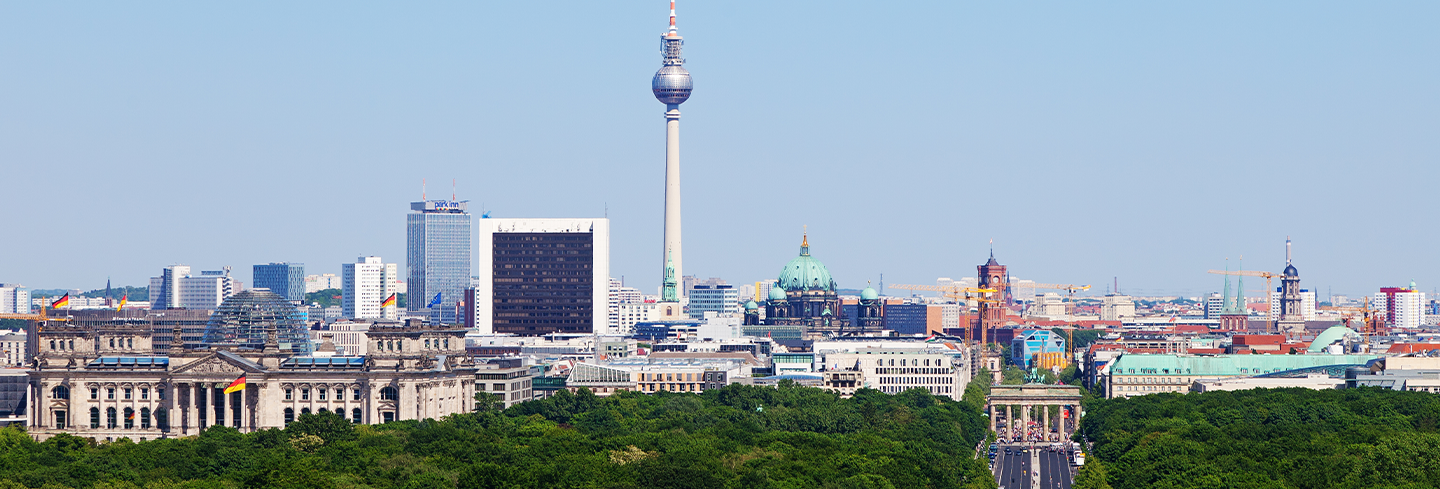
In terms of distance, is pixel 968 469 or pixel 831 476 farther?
pixel 968 469

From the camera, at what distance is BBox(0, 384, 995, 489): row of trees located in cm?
14612

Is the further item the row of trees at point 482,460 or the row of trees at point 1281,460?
the row of trees at point 1281,460

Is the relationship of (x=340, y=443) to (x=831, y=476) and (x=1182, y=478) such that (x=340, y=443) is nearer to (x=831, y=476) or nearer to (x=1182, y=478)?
(x=831, y=476)

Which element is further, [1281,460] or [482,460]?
[1281,460]

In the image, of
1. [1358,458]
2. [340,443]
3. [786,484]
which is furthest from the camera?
[340,443]

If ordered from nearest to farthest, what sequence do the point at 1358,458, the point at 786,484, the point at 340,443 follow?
the point at 786,484, the point at 1358,458, the point at 340,443

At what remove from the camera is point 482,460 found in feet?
539

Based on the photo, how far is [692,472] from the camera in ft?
484

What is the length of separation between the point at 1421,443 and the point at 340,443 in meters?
70.9

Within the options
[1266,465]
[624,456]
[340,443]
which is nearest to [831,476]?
[624,456]

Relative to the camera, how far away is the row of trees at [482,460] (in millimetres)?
146125

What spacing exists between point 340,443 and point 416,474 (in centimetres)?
2775

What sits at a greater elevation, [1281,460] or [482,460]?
[1281,460]

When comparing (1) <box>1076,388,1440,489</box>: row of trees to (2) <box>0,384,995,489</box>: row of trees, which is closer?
(2) <box>0,384,995,489</box>: row of trees
